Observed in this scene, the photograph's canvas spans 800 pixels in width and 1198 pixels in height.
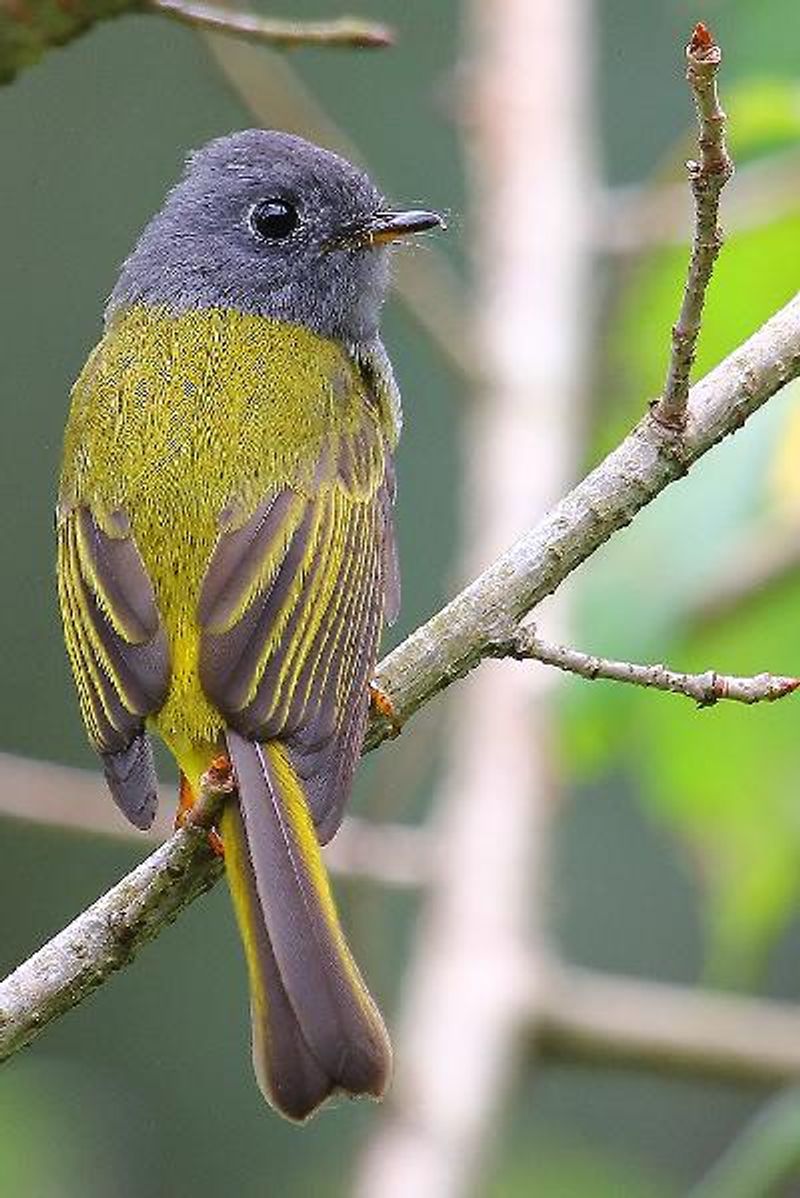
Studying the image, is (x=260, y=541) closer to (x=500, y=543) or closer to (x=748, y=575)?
(x=748, y=575)

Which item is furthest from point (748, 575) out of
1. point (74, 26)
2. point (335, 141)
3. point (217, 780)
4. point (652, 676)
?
point (74, 26)

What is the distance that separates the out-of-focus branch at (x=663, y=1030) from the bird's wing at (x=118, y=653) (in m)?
1.75

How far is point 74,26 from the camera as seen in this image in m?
3.06

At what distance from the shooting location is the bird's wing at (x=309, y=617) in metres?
3.32

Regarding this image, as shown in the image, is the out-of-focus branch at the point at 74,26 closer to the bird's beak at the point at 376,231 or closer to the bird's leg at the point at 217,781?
the bird's leg at the point at 217,781

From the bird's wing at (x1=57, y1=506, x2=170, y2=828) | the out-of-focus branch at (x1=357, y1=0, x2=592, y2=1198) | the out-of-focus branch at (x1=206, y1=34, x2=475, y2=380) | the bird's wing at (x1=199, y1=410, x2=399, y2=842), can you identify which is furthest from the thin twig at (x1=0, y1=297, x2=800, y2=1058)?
the out-of-focus branch at (x1=206, y1=34, x2=475, y2=380)

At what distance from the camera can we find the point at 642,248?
606 centimetres

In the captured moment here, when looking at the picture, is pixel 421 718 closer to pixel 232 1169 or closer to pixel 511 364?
pixel 511 364

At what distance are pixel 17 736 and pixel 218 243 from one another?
5097 mm

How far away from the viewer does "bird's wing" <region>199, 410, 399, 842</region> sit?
3316mm

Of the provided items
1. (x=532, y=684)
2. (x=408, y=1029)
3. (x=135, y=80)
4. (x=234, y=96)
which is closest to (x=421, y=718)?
(x=532, y=684)

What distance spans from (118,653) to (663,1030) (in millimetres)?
1858

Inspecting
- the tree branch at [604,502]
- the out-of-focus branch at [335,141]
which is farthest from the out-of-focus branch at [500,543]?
the tree branch at [604,502]

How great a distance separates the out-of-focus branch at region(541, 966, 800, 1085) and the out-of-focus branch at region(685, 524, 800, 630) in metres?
0.82
